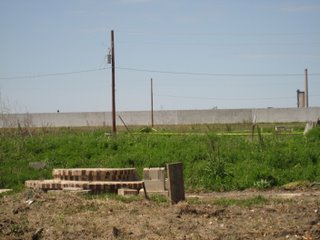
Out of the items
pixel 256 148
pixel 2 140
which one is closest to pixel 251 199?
pixel 256 148

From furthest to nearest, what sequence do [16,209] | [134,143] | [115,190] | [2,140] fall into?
[2,140], [134,143], [115,190], [16,209]

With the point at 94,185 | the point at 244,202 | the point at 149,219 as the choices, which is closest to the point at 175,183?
the point at 244,202

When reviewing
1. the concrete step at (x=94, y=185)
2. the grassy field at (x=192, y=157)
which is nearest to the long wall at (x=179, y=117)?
the grassy field at (x=192, y=157)

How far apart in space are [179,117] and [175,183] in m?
46.2

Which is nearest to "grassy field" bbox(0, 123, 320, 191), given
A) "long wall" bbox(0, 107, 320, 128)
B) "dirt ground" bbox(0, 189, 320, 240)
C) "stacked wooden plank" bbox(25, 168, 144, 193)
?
"stacked wooden plank" bbox(25, 168, 144, 193)

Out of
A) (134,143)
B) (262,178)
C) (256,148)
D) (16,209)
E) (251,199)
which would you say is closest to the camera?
(16,209)

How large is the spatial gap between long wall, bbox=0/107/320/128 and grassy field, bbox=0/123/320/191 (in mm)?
33506

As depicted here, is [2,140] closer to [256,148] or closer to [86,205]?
[256,148]

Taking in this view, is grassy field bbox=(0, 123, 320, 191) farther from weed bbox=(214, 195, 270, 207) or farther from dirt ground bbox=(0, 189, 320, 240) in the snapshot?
dirt ground bbox=(0, 189, 320, 240)

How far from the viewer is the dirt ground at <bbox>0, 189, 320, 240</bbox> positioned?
9.00 meters

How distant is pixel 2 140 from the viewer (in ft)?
76.9

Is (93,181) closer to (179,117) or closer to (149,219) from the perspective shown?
(149,219)

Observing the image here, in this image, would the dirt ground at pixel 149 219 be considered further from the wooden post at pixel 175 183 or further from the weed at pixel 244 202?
the wooden post at pixel 175 183

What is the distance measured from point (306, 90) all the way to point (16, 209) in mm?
53990
